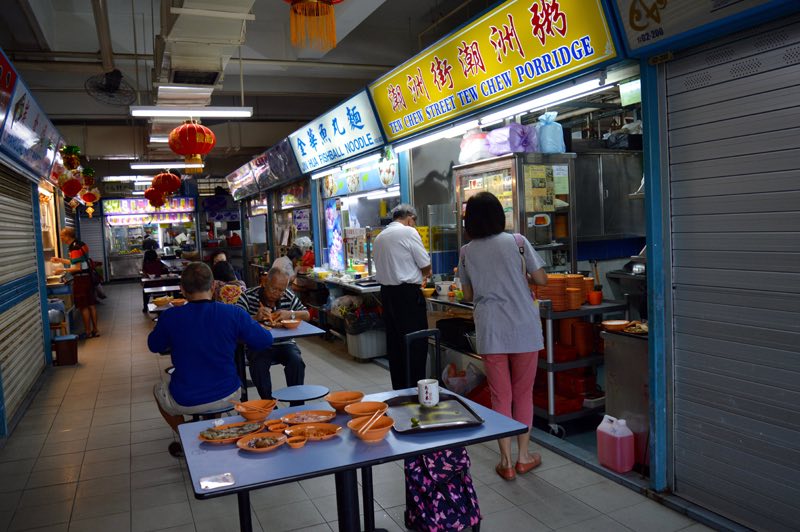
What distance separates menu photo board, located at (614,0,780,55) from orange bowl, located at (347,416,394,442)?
2.47 meters

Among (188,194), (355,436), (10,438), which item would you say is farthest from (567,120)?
(188,194)

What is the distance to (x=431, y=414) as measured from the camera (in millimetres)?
2623

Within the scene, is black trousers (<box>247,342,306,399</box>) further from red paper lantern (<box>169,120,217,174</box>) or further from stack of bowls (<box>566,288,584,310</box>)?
red paper lantern (<box>169,120,217,174</box>)

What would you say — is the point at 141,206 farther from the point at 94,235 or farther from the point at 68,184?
the point at 68,184

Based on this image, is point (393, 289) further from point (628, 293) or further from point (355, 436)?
point (355, 436)

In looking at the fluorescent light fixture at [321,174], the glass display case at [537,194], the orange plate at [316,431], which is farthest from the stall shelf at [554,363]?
the fluorescent light fixture at [321,174]

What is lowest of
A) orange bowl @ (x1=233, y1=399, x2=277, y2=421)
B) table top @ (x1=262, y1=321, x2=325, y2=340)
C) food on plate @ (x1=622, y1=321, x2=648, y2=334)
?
orange bowl @ (x1=233, y1=399, x2=277, y2=421)

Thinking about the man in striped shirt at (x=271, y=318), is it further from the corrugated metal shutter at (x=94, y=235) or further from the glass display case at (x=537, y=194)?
the corrugated metal shutter at (x=94, y=235)

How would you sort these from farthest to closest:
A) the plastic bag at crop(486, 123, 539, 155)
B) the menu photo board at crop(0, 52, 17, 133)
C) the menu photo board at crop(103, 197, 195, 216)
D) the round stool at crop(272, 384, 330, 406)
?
the menu photo board at crop(103, 197, 195, 216) < the plastic bag at crop(486, 123, 539, 155) < the menu photo board at crop(0, 52, 17, 133) < the round stool at crop(272, 384, 330, 406)

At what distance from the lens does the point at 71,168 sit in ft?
34.4

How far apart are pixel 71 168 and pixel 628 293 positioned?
30.6ft

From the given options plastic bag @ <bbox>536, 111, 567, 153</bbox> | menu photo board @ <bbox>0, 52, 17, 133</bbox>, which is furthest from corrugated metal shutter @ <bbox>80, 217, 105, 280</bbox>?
plastic bag @ <bbox>536, 111, 567, 153</bbox>

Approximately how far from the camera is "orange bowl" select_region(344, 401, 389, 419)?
266cm

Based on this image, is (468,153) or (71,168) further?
(71,168)
